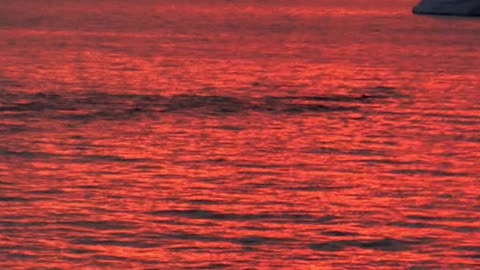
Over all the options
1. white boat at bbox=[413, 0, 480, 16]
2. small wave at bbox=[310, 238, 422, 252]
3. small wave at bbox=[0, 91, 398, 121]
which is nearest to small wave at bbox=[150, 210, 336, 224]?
small wave at bbox=[310, 238, 422, 252]

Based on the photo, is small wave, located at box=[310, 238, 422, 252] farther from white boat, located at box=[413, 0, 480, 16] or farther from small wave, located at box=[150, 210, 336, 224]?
white boat, located at box=[413, 0, 480, 16]

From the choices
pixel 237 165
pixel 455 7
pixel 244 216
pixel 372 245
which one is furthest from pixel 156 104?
pixel 455 7

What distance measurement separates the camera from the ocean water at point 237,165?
7574 millimetres

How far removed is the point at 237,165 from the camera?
10438mm

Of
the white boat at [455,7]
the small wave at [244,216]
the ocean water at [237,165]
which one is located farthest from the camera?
the white boat at [455,7]

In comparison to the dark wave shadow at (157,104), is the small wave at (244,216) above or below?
above

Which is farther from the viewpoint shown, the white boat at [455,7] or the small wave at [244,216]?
the white boat at [455,7]

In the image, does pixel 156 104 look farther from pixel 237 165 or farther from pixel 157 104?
pixel 237 165

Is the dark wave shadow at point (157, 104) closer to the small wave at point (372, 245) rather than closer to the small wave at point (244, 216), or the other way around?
the small wave at point (244, 216)

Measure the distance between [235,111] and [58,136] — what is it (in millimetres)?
2682

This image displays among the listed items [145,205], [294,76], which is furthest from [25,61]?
[145,205]

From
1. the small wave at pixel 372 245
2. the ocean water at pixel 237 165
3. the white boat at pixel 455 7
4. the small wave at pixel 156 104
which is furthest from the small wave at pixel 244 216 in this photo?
the white boat at pixel 455 7

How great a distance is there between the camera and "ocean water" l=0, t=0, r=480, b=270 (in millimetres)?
7574

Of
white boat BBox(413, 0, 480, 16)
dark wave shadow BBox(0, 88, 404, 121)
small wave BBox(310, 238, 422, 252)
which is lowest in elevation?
white boat BBox(413, 0, 480, 16)
